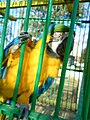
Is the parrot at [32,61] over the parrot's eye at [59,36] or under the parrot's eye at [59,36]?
under

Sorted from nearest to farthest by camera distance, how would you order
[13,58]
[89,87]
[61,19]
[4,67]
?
[89,87] → [13,58] → [4,67] → [61,19]

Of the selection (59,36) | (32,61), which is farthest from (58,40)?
(32,61)

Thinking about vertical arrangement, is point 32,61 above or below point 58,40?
below

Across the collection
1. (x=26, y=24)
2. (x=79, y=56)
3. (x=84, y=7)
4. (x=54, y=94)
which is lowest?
(x=54, y=94)

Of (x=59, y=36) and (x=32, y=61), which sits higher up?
(x=59, y=36)

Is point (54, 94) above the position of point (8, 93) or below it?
below

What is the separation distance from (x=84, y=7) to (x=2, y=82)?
A: 3.49 m

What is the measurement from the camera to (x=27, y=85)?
6.29ft

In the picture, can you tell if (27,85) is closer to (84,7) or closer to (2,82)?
(2,82)

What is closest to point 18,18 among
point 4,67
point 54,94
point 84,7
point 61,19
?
point 61,19

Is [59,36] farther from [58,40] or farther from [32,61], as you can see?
[32,61]

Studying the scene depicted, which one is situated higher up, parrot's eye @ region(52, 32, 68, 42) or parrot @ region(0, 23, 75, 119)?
parrot's eye @ region(52, 32, 68, 42)

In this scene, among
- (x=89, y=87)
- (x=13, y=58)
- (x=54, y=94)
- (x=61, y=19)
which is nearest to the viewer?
(x=89, y=87)

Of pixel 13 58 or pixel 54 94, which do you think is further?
pixel 54 94
